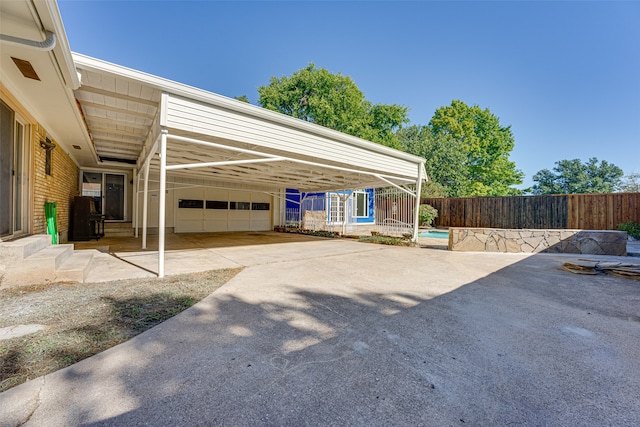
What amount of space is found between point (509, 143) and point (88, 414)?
108 ft

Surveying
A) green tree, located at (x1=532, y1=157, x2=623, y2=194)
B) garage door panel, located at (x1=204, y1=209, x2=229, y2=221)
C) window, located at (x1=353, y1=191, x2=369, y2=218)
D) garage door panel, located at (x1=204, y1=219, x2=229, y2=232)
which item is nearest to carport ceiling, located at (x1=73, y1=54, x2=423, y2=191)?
garage door panel, located at (x1=204, y1=209, x2=229, y2=221)

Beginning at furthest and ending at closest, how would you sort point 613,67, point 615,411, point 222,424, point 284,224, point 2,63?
point 284,224
point 613,67
point 2,63
point 615,411
point 222,424

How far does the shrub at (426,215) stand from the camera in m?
15.2

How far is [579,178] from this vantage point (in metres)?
32.2

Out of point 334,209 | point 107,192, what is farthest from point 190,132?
point 334,209

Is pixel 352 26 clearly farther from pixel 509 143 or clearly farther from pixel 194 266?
pixel 509 143

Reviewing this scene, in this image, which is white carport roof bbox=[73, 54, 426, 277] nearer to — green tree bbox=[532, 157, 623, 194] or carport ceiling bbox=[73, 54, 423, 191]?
carport ceiling bbox=[73, 54, 423, 191]

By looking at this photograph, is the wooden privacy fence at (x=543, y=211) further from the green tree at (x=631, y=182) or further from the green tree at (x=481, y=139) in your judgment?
the green tree at (x=631, y=182)

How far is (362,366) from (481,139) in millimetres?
29271

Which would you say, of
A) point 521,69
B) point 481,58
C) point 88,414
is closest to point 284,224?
point 88,414

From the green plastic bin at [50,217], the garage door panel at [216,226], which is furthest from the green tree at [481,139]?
the green plastic bin at [50,217]

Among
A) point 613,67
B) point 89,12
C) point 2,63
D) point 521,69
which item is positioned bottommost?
point 2,63

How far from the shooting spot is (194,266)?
497 cm

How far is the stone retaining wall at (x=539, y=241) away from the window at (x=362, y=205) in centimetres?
989
